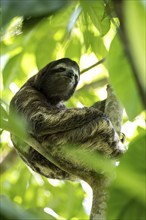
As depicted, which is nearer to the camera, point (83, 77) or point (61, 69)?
point (61, 69)

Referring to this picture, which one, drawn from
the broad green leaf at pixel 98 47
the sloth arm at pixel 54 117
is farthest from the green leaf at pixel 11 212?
the sloth arm at pixel 54 117

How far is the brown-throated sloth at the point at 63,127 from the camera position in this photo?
324 cm

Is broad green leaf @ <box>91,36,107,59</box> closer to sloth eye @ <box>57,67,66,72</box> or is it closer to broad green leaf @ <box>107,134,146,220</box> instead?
sloth eye @ <box>57,67,66,72</box>

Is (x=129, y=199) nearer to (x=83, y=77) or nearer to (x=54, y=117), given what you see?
(x=54, y=117)

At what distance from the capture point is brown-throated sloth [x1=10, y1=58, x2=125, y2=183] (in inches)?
128

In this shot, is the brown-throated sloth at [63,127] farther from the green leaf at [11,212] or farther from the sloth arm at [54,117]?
the green leaf at [11,212]

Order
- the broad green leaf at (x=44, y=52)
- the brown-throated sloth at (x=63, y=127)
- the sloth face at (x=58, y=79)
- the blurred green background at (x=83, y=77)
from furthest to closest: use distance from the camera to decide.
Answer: the sloth face at (x=58, y=79)
the broad green leaf at (x=44, y=52)
the brown-throated sloth at (x=63, y=127)
the blurred green background at (x=83, y=77)

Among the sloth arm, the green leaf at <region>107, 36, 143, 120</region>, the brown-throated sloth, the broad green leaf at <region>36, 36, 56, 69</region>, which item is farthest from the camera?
the broad green leaf at <region>36, 36, 56, 69</region>

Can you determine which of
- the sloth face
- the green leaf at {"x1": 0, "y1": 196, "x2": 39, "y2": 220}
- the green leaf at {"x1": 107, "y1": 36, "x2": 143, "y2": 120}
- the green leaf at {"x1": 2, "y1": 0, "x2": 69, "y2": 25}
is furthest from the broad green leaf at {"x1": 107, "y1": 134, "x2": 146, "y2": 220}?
the sloth face

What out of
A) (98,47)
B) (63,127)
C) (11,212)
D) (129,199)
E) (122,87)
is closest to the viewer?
(11,212)

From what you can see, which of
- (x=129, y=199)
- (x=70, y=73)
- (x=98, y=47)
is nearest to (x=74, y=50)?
(x=70, y=73)

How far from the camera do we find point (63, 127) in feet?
11.1

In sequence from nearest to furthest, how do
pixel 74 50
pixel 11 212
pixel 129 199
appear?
pixel 11 212 → pixel 129 199 → pixel 74 50

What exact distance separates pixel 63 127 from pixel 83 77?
2.85 m
